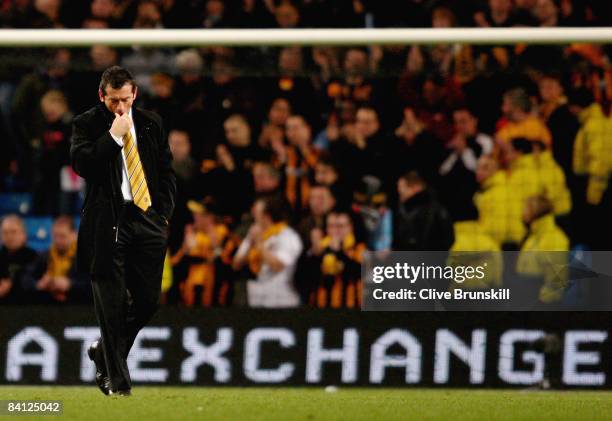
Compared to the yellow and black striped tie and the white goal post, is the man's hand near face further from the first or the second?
the white goal post

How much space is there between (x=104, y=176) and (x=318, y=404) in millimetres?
1721

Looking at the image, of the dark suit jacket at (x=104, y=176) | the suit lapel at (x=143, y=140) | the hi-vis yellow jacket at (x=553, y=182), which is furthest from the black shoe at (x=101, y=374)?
the hi-vis yellow jacket at (x=553, y=182)

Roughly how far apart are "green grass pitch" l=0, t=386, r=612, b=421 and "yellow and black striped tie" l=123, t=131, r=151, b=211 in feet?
3.45

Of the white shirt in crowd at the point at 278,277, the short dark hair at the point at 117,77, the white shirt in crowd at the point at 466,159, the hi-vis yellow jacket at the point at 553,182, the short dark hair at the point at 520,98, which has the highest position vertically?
the short dark hair at the point at 117,77

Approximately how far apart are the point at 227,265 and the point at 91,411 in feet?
6.26

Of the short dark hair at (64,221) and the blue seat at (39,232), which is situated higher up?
the short dark hair at (64,221)

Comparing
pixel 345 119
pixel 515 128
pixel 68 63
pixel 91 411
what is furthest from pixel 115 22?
pixel 91 411

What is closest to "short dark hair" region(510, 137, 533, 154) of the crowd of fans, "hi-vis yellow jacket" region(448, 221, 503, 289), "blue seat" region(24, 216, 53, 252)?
the crowd of fans

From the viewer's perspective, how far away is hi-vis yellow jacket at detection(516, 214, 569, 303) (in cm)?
832

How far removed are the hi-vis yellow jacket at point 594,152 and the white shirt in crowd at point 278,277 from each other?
1802 mm

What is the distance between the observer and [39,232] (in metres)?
8.42

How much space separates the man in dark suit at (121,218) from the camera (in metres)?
6.54

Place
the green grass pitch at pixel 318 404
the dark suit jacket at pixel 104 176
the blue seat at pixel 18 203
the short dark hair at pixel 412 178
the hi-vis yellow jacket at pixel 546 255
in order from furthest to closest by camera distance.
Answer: the blue seat at pixel 18 203, the short dark hair at pixel 412 178, the hi-vis yellow jacket at pixel 546 255, the green grass pitch at pixel 318 404, the dark suit jacket at pixel 104 176

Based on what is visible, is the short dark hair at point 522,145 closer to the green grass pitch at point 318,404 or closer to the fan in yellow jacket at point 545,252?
the fan in yellow jacket at point 545,252
